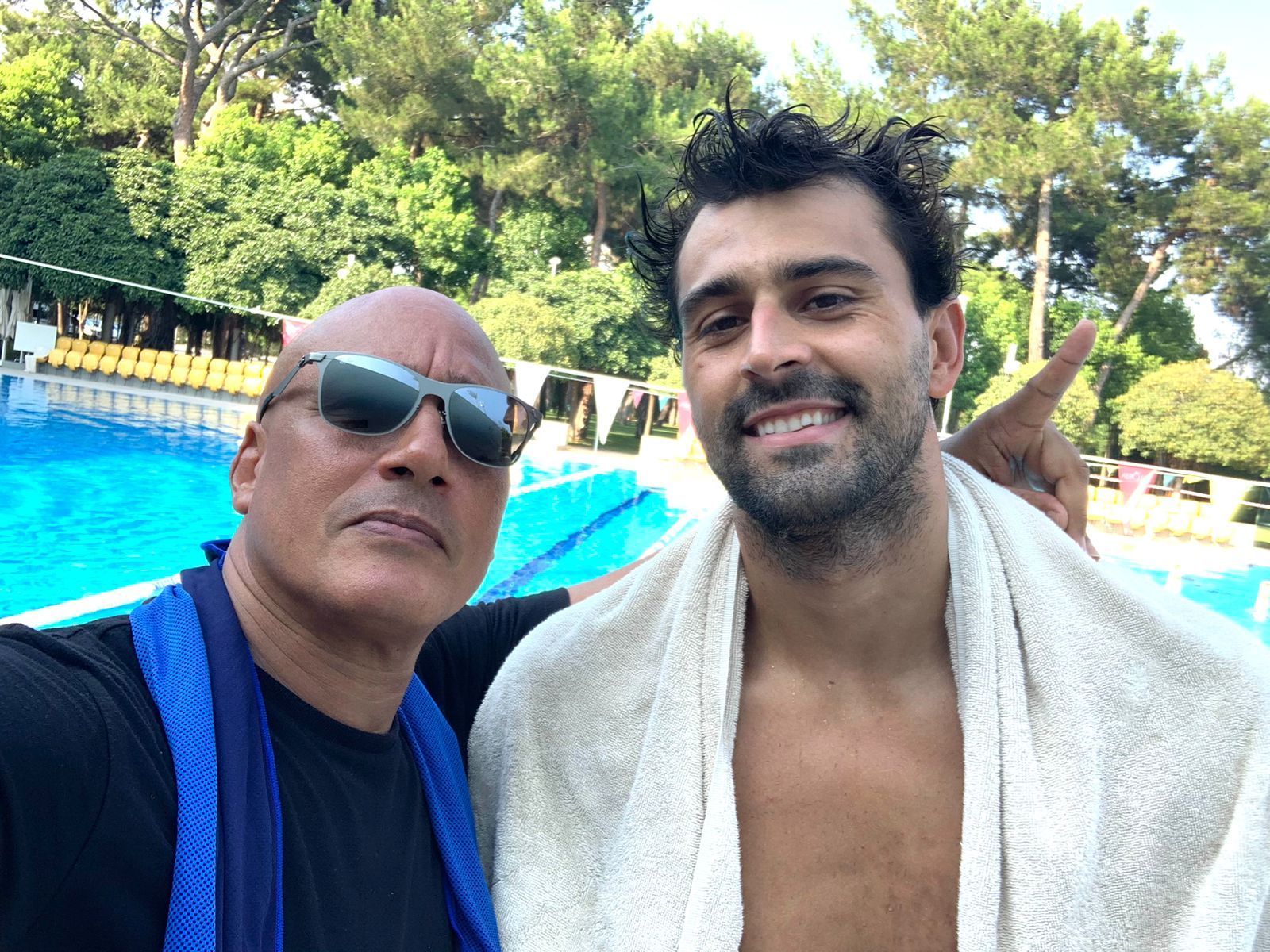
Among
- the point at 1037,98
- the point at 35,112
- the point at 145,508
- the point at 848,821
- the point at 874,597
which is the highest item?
the point at 1037,98

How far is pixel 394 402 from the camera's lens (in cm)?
157

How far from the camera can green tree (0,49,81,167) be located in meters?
26.0

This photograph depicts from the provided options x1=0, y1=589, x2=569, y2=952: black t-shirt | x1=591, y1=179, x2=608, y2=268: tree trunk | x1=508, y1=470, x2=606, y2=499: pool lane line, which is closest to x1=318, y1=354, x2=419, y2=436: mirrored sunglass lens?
x1=0, y1=589, x2=569, y2=952: black t-shirt

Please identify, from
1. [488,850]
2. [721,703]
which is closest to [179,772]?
[488,850]

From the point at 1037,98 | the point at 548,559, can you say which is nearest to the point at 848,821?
the point at 548,559

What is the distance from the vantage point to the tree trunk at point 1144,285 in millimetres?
28031

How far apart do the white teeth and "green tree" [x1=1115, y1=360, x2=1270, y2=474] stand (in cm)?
2657

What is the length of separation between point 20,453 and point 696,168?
42.9 feet

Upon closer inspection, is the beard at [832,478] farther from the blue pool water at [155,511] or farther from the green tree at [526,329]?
the green tree at [526,329]

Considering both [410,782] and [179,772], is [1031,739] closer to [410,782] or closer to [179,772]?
[410,782]

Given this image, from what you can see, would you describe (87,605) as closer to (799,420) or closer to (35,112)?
(799,420)

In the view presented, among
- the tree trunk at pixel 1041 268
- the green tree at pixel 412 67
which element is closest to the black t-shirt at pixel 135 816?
the green tree at pixel 412 67

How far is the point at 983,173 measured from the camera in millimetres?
27703

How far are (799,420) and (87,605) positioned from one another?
6973 mm
